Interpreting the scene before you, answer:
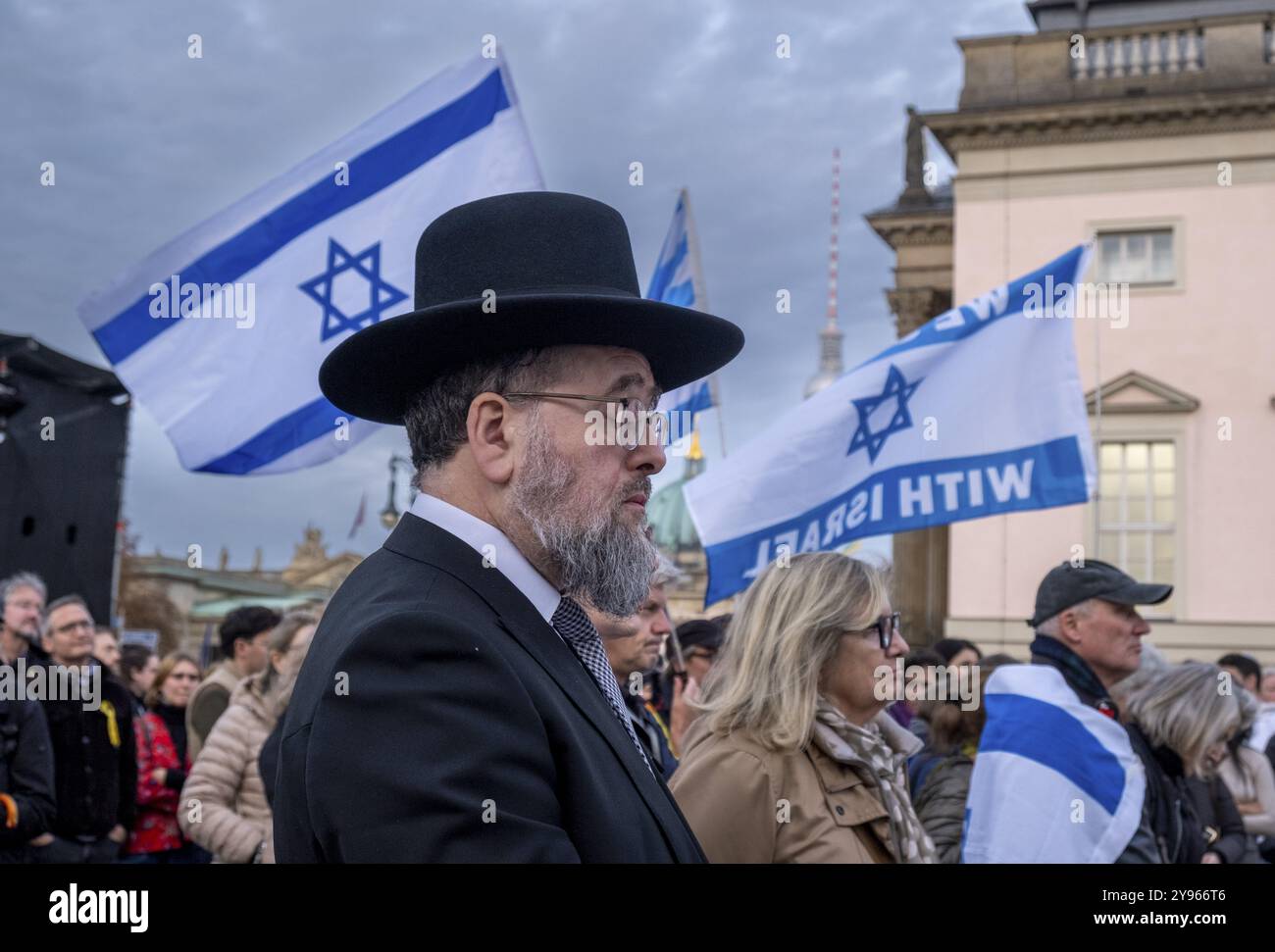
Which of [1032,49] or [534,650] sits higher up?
[1032,49]

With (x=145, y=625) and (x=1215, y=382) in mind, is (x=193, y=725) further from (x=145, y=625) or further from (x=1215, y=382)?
(x=145, y=625)

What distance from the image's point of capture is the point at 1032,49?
22.5 m

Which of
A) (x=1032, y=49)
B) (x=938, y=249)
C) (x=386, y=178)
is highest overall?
(x=1032, y=49)

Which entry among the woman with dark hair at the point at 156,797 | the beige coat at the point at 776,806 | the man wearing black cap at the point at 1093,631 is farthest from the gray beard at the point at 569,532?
the woman with dark hair at the point at 156,797

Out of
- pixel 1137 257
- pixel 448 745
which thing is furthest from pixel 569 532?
pixel 1137 257

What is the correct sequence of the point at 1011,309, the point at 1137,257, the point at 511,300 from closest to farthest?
the point at 511,300
the point at 1011,309
the point at 1137,257

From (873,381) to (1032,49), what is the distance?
1787 centimetres

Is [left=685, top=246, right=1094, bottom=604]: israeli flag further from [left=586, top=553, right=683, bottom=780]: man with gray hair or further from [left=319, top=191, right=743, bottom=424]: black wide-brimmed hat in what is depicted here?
[left=319, top=191, right=743, bottom=424]: black wide-brimmed hat

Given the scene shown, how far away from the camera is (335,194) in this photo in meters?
6.34

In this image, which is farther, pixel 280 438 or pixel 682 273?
pixel 682 273

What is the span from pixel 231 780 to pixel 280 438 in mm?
1531

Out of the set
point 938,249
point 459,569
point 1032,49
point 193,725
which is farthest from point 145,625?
point 459,569

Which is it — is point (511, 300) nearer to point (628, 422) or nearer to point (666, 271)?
point (628, 422)

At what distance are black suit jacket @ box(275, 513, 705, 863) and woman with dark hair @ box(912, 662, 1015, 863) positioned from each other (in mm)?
2701
